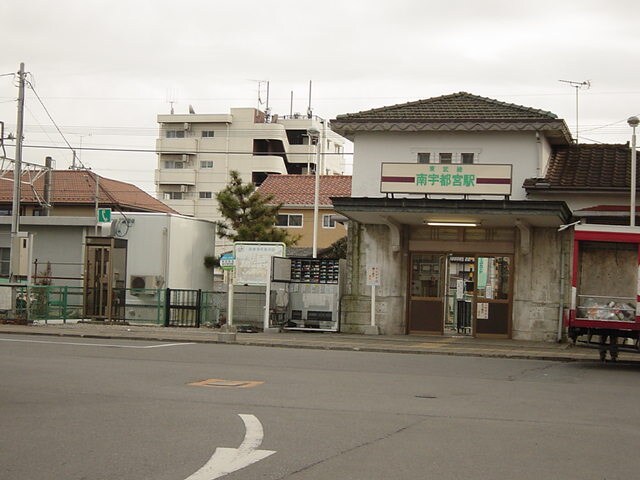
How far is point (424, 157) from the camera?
2967cm

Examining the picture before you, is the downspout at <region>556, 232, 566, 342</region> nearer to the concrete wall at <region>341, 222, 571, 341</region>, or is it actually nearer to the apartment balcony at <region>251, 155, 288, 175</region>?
the concrete wall at <region>341, 222, 571, 341</region>

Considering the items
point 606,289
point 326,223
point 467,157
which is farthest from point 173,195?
point 606,289

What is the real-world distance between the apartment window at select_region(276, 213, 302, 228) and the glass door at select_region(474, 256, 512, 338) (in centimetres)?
4062

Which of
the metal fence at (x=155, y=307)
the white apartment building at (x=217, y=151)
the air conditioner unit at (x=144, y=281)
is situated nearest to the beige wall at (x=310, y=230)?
the white apartment building at (x=217, y=151)

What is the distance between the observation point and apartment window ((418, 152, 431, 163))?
2959 centimetres

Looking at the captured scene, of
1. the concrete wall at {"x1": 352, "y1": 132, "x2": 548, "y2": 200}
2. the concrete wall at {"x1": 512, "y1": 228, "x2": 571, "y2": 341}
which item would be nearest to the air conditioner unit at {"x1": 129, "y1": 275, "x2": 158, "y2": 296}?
the concrete wall at {"x1": 352, "y1": 132, "x2": 548, "y2": 200}

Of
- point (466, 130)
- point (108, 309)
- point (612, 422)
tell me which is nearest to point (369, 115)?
point (466, 130)

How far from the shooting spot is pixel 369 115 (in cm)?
3002

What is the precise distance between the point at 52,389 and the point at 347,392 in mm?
4381

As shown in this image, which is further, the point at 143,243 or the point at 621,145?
the point at 143,243

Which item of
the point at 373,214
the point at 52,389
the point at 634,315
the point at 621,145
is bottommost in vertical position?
the point at 52,389

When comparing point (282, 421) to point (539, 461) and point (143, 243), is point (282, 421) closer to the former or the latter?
point (539, 461)

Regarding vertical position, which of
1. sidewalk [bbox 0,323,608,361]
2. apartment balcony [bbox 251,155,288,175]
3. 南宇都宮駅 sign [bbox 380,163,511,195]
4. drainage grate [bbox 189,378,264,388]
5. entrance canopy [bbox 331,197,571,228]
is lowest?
drainage grate [bbox 189,378,264,388]

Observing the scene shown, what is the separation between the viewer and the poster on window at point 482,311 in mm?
28703
